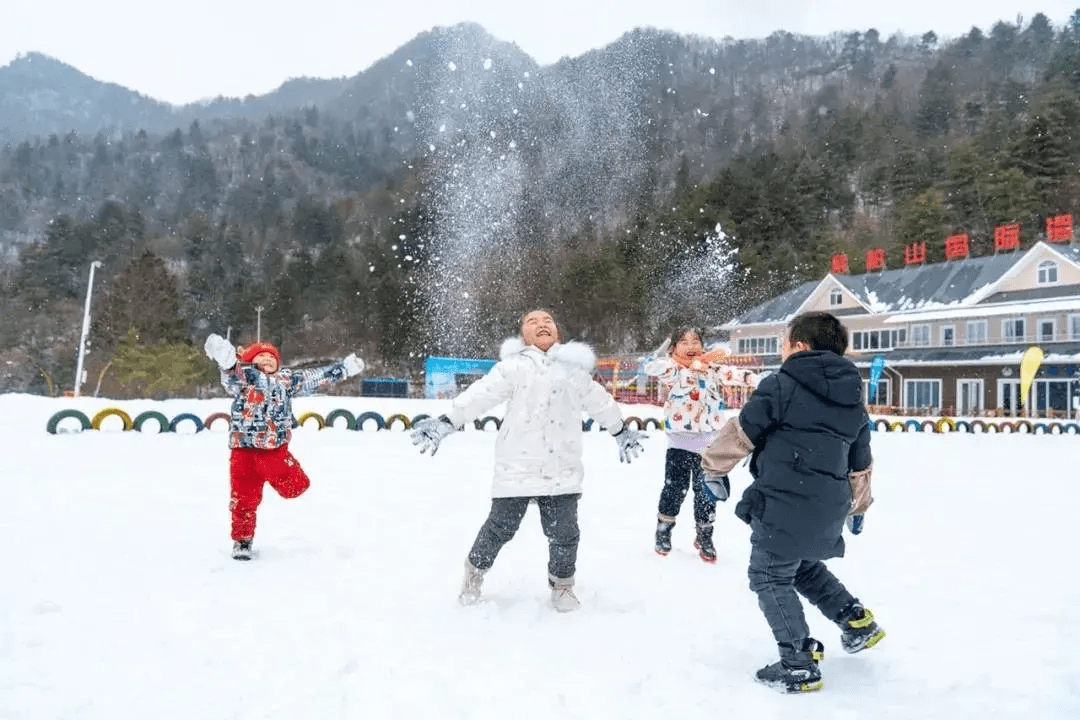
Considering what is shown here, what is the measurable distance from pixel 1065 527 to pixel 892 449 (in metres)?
9.17

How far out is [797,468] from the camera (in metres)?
3.10

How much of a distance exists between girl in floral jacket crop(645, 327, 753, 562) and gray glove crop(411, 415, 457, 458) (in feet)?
6.04

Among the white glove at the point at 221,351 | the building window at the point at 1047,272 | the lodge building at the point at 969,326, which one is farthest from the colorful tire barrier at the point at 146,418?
the building window at the point at 1047,272

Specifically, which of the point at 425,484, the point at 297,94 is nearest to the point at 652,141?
the point at 425,484

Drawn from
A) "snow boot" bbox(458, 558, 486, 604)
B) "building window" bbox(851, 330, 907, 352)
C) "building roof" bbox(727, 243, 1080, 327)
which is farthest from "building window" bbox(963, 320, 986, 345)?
"snow boot" bbox(458, 558, 486, 604)

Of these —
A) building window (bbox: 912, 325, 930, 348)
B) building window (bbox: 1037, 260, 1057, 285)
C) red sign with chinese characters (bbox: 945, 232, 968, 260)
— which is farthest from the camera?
red sign with chinese characters (bbox: 945, 232, 968, 260)

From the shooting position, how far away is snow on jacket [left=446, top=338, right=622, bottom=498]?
398cm

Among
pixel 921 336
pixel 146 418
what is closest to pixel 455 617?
pixel 146 418

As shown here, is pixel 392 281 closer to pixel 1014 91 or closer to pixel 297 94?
pixel 1014 91

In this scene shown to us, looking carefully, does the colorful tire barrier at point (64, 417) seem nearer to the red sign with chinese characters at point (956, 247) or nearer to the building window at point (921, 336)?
the building window at point (921, 336)

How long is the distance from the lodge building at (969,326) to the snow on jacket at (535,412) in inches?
1261

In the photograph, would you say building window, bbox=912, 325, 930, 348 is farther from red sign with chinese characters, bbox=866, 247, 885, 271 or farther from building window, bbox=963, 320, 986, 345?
red sign with chinese characters, bbox=866, 247, 885, 271

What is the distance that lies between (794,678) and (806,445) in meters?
0.96

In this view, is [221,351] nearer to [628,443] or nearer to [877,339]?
[628,443]
